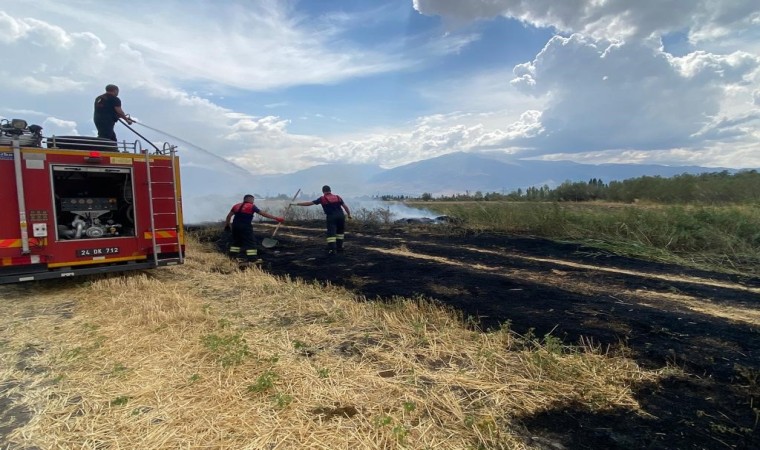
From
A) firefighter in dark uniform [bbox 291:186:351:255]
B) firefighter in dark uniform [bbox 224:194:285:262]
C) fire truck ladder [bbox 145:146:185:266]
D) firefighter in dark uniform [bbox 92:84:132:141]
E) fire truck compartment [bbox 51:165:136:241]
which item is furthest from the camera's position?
firefighter in dark uniform [bbox 291:186:351:255]

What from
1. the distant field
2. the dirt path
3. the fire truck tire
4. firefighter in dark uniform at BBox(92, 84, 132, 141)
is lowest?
the dirt path

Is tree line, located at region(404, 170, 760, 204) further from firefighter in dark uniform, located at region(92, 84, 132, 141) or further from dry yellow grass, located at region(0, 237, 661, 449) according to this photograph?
firefighter in dark uniform, located at region(92, 84, 132, 141)

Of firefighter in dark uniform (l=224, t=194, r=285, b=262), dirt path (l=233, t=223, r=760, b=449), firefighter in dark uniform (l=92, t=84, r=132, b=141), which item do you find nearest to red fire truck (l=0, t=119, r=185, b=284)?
firefighter in dark uniform (l=92, t=84, r=132, b=141)

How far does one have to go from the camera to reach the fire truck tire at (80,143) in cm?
712

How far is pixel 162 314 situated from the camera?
17.0 feet

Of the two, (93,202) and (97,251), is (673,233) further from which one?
(93,202)

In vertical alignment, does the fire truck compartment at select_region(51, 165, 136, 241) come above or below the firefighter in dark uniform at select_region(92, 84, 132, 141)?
below

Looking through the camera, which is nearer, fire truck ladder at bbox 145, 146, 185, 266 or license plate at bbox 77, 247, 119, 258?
license plate at bbox 77, 247, 119, 258

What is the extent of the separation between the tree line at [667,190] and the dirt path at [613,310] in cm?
980

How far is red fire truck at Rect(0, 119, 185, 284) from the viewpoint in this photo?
655 centimetres

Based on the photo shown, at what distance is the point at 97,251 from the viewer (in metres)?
7.38

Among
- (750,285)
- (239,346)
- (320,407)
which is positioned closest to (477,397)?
(320,407)

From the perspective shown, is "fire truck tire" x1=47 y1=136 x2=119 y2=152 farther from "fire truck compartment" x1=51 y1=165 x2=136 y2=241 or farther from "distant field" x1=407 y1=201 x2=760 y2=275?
"distant field" x1=407 y1=201 x2=760 y2=275

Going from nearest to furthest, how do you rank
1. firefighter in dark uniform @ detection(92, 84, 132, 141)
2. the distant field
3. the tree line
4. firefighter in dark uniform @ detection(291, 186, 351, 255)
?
1. firefighter in dark uniform @ detection(92, 84, 132, 141)
2. the distant field
3. firefighter in dark uniform @ detection(291, 186, 351, 255)
4. the tree line
